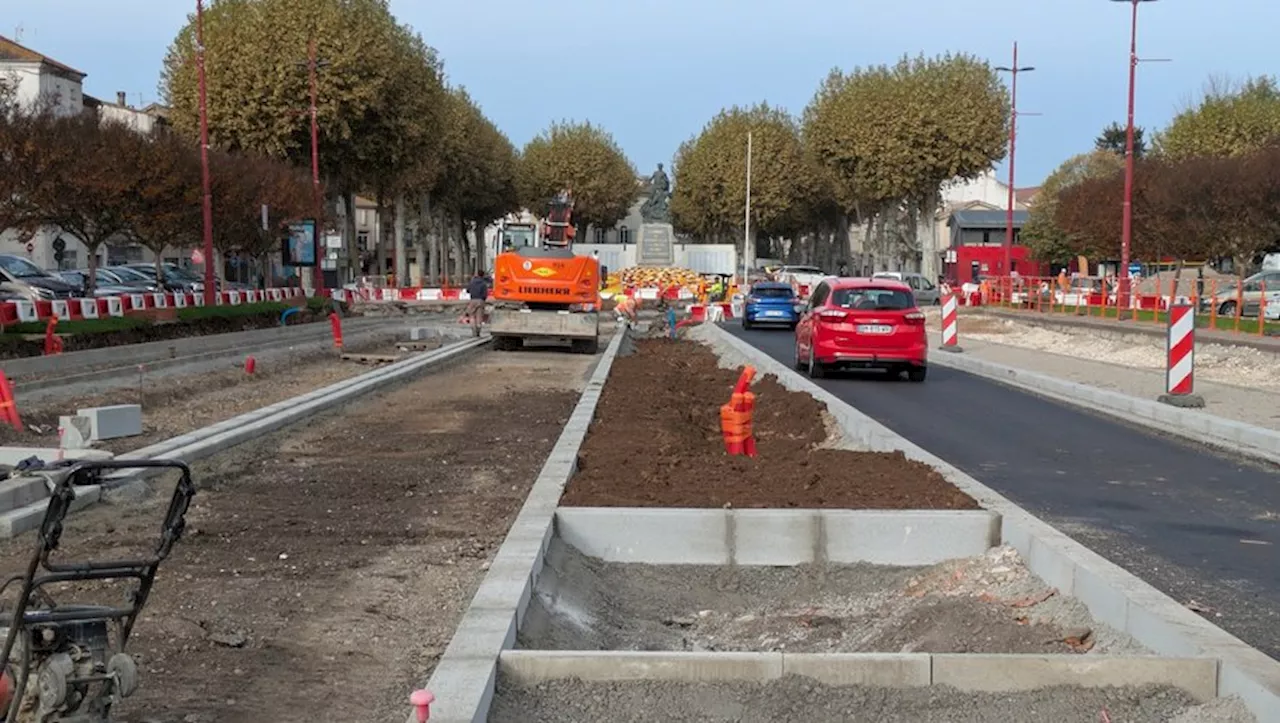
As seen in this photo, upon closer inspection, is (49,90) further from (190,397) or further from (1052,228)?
(1052,228)

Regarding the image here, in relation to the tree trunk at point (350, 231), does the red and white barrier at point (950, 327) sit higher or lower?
lower

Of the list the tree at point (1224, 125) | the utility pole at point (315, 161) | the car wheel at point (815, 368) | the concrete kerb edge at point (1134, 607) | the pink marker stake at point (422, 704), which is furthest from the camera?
the tree at point (1224, 125)

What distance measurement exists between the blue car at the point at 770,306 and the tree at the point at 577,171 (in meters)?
56.8

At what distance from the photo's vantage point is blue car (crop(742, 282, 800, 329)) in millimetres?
42906

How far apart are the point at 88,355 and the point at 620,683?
21.5 meters

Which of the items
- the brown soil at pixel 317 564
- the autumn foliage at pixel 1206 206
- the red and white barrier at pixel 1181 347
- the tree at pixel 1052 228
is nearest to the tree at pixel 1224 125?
the autumn foliage at pixel 1206 206

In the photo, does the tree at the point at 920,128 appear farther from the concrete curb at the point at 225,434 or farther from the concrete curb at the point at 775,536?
the concrete curb at the point at 775,536

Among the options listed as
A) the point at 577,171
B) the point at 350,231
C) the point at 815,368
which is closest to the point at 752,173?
the point at 577,171

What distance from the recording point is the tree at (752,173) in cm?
9088

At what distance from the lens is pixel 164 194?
36.3m

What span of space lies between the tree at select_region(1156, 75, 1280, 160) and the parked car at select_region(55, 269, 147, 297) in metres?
44.2

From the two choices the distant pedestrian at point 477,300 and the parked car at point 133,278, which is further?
the parked car at point 133,278

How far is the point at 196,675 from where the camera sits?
18.9ft

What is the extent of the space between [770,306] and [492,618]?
37.2 metres
